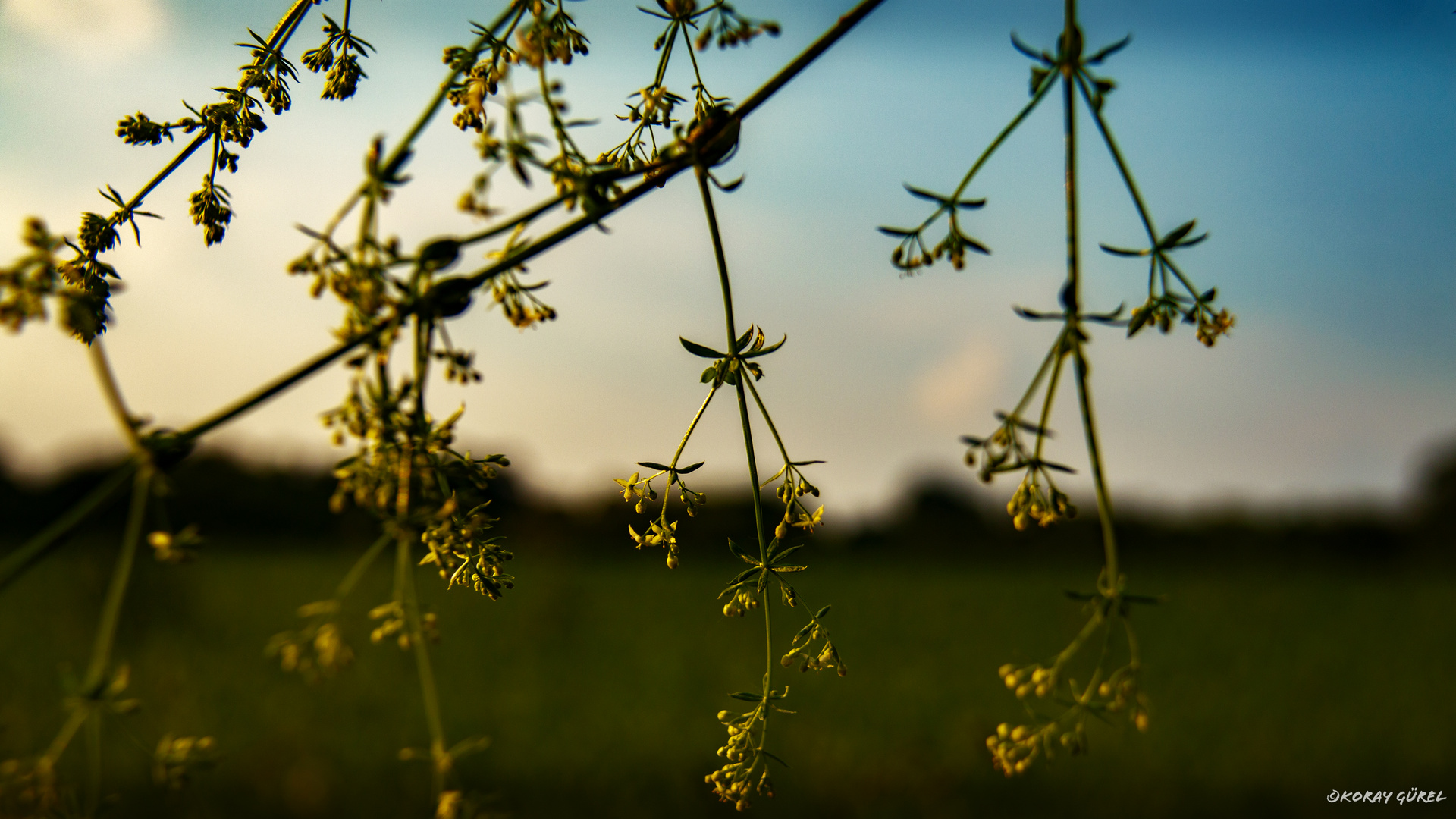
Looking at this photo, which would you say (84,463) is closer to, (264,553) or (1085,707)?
(264,553)

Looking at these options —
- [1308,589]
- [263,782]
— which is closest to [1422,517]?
[1308,589]

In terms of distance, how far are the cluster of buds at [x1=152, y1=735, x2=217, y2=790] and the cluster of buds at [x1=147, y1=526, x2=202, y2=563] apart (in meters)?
0.31

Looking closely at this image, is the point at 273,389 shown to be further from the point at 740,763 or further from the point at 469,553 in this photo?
the point at 740,763

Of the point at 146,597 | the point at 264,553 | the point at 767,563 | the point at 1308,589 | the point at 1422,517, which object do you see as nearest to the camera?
the point at 767,563

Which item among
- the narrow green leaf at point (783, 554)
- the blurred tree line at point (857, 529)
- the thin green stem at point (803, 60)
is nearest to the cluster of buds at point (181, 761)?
the narrow green leaf at point (783, 554)

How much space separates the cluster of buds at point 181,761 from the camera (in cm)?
102

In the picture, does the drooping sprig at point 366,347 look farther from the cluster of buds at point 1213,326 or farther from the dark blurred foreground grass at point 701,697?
the dark blurred foreground grass at point 701,697

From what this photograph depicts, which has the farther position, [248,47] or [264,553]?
[264,553]

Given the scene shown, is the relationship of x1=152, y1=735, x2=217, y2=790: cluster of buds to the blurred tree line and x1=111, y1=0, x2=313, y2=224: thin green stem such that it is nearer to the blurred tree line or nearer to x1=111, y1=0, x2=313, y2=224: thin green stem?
x1=111, y1=0, x2=313, y2=224: thin green stem

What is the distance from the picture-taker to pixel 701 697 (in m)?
14.2

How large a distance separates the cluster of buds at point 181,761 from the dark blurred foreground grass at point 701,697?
5.37 metres

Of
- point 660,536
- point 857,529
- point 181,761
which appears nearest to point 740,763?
point 660,536

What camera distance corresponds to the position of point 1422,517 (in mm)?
35469

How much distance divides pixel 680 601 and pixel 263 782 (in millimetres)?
12304
